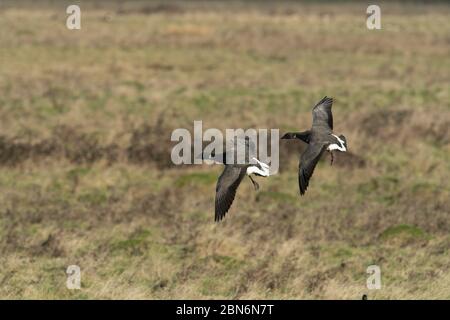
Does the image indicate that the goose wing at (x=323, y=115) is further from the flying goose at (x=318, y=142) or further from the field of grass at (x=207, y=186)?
the field of grass at (x=207, y=186)

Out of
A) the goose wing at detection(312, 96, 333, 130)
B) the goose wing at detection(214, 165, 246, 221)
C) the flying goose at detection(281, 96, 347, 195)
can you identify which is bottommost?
the goose wing at detection(214, 165, 246, 221)

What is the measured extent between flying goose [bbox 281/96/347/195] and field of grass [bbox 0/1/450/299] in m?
2.87

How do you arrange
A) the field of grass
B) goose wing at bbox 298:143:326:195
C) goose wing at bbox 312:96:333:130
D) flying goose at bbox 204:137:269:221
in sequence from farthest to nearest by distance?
the field of grass
goose wing at bbox 312:96:333:130
flying goose at bbox 204:137:269:221
goose wing at bbox 298:143:326:195

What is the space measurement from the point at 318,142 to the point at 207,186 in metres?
8.59

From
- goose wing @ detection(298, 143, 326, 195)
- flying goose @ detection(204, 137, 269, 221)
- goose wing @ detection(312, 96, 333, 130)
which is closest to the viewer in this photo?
goose wing @ detection(298, 143, 326, 195)

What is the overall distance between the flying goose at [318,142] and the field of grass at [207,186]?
2.87 metres

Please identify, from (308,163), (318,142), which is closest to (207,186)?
(318,142)

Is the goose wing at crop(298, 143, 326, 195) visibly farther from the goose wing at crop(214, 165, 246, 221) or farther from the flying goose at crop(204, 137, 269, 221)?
the goose wing at crop(214, 165, 246, 221)

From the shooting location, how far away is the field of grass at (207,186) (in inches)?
450

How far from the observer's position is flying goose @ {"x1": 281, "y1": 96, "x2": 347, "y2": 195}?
7703mm

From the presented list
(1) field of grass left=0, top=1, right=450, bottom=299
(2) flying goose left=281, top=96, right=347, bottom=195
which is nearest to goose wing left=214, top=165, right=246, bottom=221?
(2) flying goose left=281, top=96, right=347, bottom=195

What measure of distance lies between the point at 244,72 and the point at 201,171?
15.7 m
